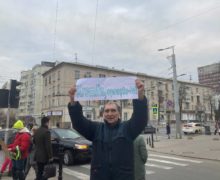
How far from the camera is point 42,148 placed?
7246mm

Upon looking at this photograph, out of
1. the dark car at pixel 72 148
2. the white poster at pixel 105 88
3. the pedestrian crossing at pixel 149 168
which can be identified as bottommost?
the pedestrian crossing at pixel 149 168

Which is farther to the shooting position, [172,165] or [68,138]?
[68,138]

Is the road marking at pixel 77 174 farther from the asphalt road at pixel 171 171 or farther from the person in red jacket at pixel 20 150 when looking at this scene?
the person in red jacket at pixel 20 150

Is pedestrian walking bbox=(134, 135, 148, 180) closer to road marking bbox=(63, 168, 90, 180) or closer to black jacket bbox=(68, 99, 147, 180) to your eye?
black jacket bbox=(68, 99, 147, 180)

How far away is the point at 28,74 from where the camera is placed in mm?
98375

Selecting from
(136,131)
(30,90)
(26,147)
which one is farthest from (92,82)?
(30,90)

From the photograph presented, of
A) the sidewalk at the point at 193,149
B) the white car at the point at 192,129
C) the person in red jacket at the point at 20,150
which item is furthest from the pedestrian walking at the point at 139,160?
the white car at the point at 192,129

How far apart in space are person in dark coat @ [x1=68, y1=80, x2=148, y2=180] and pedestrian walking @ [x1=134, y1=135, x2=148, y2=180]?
1.42 meters

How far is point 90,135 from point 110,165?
0.52m

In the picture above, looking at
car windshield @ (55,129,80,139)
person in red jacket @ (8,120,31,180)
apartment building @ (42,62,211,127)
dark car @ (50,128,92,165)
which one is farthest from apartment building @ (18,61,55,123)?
person in red jacket @ (8,120,31,180)

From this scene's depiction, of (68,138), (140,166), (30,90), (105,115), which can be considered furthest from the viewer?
(30,90)

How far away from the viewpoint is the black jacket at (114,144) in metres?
3.14

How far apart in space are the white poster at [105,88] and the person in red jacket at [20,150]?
3.72 m

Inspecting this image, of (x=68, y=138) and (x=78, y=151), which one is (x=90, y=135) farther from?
(x=68, y=138)
